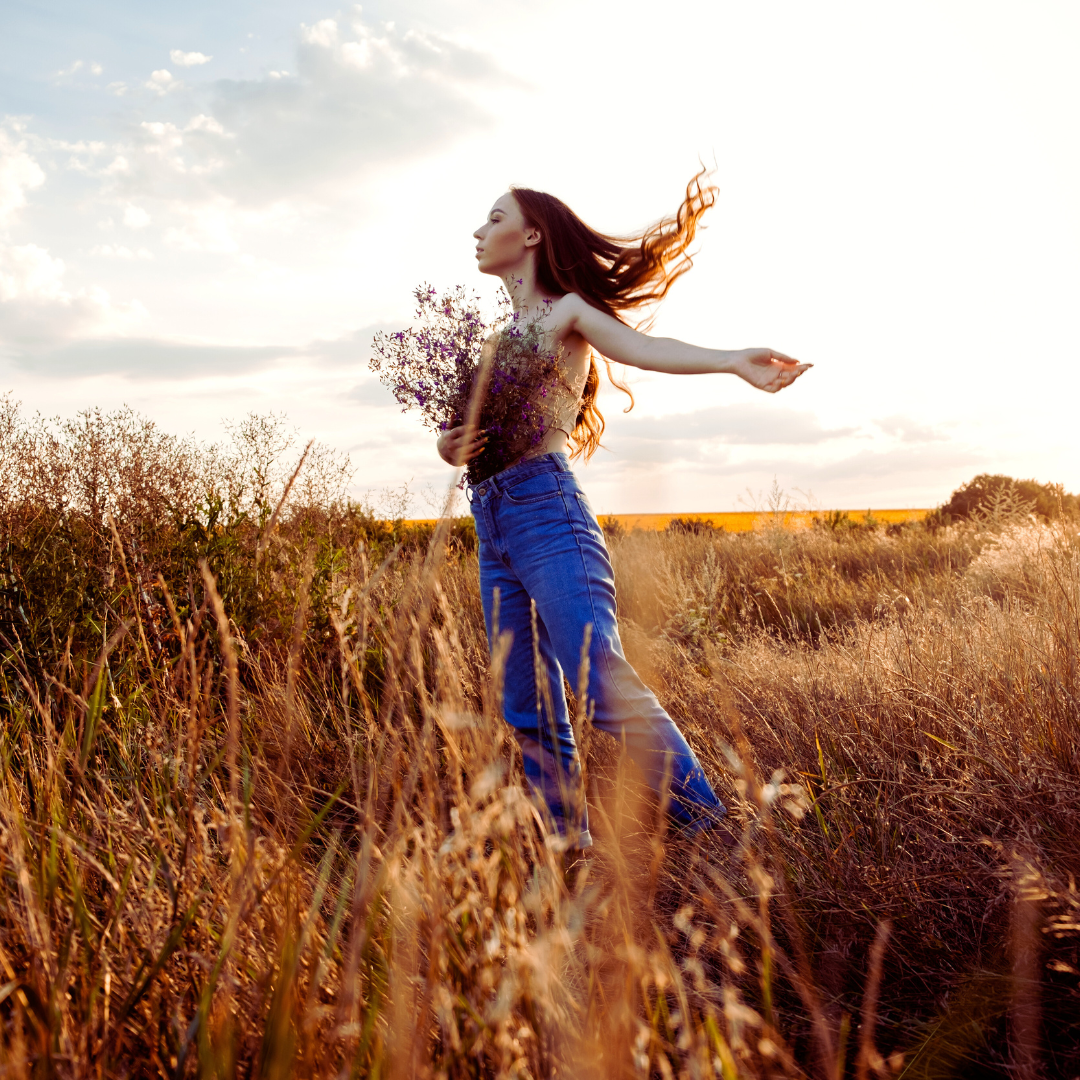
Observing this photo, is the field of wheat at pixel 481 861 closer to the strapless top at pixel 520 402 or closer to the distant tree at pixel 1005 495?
the strapless top at pixel 520 402

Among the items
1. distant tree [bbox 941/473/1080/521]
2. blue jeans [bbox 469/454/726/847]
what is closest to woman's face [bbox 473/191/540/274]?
blue jeans [bbox 469/454/726/847]

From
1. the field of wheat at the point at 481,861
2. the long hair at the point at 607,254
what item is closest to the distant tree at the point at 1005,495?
the field of wheat at the point at 481,861

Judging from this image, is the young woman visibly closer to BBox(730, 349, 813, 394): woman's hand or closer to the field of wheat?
BBox(730, 349, 813, 394): woman's hand

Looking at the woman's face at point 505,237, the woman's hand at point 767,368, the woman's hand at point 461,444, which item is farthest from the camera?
the woman's face at point 505,237

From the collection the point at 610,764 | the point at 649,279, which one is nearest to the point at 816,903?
the point at 610,764

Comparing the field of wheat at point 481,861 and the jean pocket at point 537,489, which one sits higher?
the jean pocket at point 537,489

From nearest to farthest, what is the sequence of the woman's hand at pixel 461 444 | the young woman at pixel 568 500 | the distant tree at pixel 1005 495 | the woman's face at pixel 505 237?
the young woman at pixel 568 500 → the woman's hand at pixel 461 444 → the woman's face at pixel 505 237 → the distant tree at pixel 1005 495

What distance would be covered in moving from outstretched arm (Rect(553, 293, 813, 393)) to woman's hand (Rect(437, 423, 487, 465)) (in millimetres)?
422

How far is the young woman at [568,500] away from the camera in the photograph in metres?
2.11

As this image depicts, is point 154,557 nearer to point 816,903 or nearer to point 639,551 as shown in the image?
point 816,903

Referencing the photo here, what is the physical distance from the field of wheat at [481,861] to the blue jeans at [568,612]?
127 millimetres

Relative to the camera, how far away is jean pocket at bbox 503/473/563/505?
2.21 m

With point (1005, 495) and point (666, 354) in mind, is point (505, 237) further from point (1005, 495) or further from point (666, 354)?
point (1005, 495)

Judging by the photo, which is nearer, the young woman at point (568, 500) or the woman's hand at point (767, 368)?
the woman's hand at point (767, 368)
